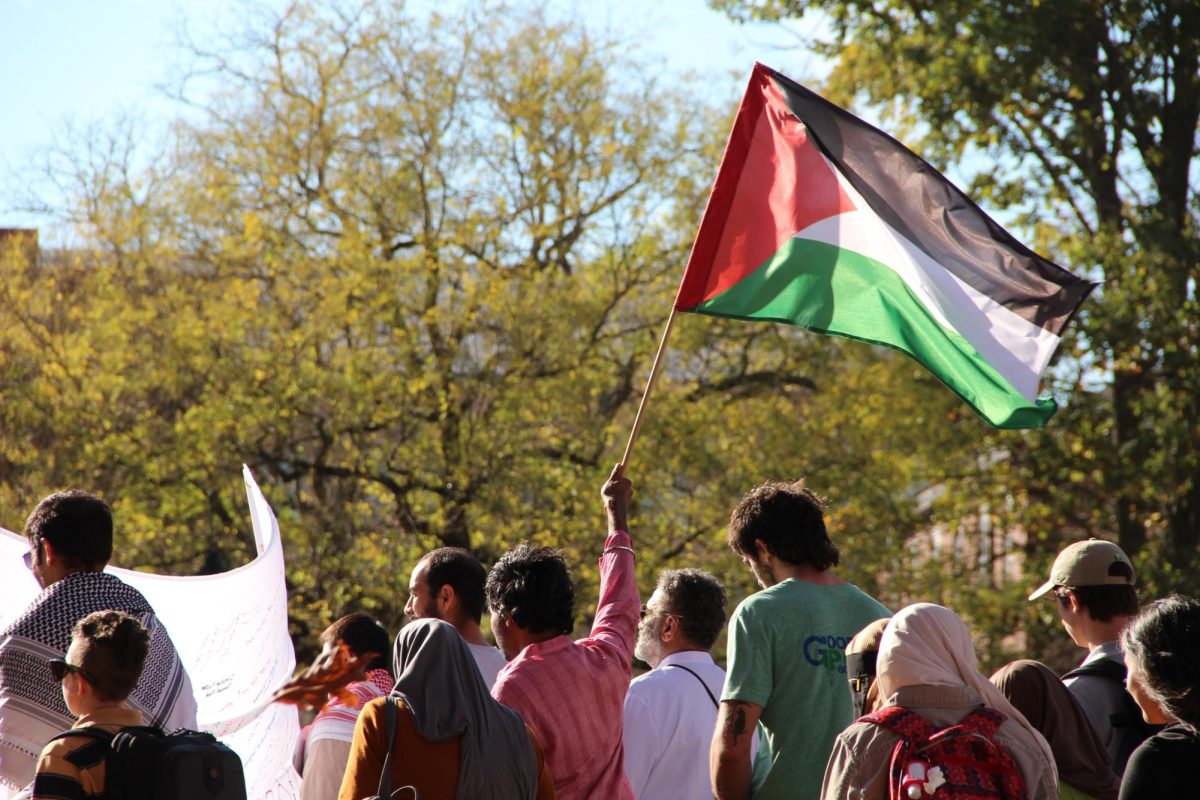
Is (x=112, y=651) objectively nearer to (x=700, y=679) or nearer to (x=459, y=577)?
(x=459, y=577)

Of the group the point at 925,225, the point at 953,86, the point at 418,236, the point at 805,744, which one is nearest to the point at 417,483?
the point at 418,236

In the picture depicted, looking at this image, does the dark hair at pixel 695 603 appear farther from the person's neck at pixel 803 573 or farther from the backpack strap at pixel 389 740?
the backpack strap at pixel 389 740

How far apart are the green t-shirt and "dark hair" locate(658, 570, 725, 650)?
2.05 ft

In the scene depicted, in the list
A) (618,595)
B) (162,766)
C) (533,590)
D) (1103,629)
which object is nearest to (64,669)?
(162,766)

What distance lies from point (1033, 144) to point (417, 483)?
8.72m

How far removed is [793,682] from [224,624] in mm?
1836

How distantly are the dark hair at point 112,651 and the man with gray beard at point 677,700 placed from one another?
174 centimetres

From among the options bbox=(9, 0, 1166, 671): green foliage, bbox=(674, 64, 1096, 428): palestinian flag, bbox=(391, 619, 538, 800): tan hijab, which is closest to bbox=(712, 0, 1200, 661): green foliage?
bbox=(9, 0, 1166, 671): green foliage

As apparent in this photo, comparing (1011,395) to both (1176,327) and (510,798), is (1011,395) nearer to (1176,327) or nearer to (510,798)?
(510,798)

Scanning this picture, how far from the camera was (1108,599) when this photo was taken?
4.35 metres

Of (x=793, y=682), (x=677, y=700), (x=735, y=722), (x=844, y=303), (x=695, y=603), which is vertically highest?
(x=844, y=303)

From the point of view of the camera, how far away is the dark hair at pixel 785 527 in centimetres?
417

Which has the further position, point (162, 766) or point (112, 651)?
point (112, 651)

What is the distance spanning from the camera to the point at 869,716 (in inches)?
122
